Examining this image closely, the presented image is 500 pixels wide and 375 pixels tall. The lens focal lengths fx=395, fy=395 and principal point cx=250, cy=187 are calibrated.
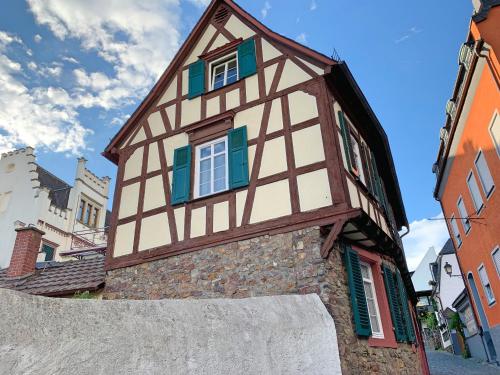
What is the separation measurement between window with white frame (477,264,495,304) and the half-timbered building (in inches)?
244

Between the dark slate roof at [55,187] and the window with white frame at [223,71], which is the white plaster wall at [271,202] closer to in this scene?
Result: the window with white frame at [223,71]

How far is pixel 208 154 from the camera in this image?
30.5 feet

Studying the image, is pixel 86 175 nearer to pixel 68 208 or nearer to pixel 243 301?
pixel 68 208

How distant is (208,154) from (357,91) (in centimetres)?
376

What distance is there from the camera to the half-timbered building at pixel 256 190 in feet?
23.1

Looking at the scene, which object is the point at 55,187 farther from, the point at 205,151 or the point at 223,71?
the point at 205,151

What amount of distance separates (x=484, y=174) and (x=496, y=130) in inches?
86.2

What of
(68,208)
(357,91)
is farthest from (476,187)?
(68,208)

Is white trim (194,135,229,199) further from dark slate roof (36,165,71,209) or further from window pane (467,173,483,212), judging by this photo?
dark slate roof (36,165,71,209)

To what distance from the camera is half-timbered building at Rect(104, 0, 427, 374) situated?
7.03 m

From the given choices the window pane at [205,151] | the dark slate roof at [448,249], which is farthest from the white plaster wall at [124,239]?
the dark slate roof at [448,249]

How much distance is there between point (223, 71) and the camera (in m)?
10.4

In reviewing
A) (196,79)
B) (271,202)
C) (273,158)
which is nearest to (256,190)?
(271,202)

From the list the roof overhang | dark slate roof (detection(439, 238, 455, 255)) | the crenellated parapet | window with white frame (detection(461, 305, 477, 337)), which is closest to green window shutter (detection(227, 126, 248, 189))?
the roof overhang
